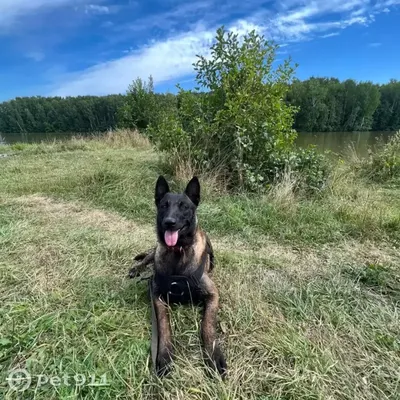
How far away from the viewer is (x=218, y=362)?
5.70ft

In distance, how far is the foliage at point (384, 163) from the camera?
6.70 metres

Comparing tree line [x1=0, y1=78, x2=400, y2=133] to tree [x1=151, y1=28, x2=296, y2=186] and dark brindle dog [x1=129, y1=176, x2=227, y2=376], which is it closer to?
tree [x1=151, y1=28, x2=296, y2=186]

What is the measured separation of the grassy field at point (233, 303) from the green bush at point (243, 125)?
109 cm

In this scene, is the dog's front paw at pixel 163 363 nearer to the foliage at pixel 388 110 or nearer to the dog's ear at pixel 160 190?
the dog's ear at pixel 160 190

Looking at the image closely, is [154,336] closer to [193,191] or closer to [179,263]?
[179,263]

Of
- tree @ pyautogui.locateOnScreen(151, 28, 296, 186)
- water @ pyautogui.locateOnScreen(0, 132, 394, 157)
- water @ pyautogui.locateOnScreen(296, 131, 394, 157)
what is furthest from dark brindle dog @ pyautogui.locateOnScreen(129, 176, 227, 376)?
water @ pyautogui.locateOnScreen(0, 132, 394, 157)

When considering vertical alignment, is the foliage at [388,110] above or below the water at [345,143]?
above

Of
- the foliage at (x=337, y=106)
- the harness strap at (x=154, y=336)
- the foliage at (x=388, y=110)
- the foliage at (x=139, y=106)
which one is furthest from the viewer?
the foliage at (x=388, y=110)

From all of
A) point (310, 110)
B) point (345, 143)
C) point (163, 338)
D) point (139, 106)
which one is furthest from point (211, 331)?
point (310, 110)

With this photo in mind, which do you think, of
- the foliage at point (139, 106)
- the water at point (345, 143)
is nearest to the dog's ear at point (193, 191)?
the water at point (345, 143)

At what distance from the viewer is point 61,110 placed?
51.7 metres

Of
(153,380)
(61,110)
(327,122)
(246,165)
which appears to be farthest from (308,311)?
(61,110)

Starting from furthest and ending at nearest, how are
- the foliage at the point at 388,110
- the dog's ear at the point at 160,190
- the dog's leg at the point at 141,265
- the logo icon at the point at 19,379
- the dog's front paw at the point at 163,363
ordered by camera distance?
1. the foliage at the point at 388,110
2. the dog's leg at the point at 141,265
3. the dog's ear at the point at 160,190
4. the dog's front paw at the point at 163,363
5. the logo icon at the point at 19,379

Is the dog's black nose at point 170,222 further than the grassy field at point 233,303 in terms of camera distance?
Yes
